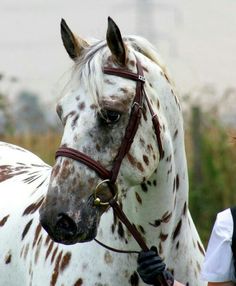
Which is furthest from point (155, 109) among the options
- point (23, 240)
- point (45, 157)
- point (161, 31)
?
point (161, 31)

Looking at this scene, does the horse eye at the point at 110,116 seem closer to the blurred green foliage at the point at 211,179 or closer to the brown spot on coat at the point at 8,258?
the brown spot on coat at the point at 8,258

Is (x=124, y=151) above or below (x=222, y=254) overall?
above

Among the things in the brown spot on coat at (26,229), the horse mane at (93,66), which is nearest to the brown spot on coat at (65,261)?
the brown spot on coat at (26,229)

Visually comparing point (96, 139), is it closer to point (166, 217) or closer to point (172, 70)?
point (166, 217)

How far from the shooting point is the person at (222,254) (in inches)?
145

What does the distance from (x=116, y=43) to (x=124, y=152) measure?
473 millimetres

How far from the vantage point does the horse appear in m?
3.77

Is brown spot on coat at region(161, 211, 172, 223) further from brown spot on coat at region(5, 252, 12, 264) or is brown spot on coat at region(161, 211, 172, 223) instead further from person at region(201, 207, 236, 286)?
brown spot on coat at region(5, 252, 12, 264)

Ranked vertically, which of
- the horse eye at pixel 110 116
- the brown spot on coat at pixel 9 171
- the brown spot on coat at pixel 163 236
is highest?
the horse eye at pixel 110 116

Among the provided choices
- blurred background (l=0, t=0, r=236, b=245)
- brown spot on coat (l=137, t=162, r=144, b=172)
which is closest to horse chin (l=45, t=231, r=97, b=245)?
brown spot on coat (l=137, t=162, r=144, b=172)

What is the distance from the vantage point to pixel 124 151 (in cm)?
386

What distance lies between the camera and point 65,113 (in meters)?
3.87

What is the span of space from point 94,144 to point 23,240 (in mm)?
1193

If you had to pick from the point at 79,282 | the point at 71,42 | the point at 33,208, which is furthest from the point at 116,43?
the point at 33,208
